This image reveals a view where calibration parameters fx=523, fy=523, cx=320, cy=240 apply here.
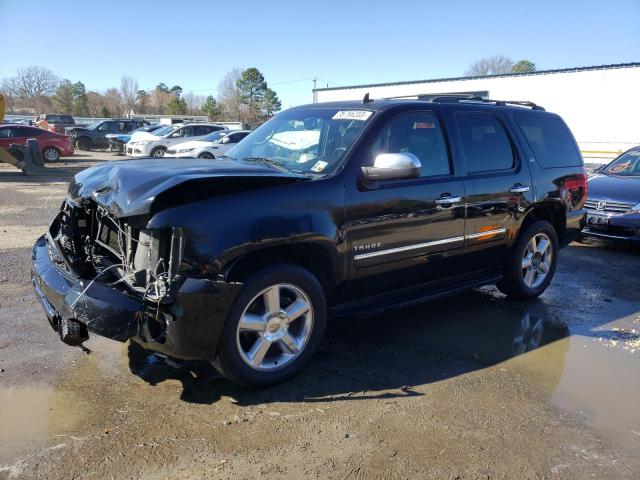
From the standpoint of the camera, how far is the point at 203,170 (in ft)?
11.4

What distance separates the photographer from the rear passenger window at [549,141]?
5.42 m

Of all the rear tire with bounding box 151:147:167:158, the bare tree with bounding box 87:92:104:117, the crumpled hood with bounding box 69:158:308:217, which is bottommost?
the rear tire with bounding box 151:147:167:158

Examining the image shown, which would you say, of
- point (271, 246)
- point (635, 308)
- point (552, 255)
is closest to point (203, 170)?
point (271, 246)

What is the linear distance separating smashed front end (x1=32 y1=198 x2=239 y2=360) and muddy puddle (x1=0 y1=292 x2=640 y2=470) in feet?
0.99

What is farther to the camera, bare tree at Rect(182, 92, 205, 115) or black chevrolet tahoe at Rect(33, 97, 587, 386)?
bare tree at Rect(182, 92, 205, 115)

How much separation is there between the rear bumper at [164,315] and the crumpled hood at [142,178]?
51 cm

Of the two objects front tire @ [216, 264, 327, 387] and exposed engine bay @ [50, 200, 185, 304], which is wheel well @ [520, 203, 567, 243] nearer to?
front tire @ [216, 264, 327, 387]

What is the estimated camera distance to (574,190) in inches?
231

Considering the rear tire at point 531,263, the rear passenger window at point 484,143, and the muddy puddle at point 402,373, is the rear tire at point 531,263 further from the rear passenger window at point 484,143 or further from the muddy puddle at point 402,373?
the rear passenger window at point 484,143

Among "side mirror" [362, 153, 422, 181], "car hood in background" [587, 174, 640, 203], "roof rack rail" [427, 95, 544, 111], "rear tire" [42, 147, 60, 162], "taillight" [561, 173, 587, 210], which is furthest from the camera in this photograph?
"rear tire" [42, 147, 60, 162]

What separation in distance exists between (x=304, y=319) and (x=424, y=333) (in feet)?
4.85

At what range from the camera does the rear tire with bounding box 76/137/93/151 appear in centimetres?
3002

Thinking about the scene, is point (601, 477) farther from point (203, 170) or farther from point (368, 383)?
point (203, 170)

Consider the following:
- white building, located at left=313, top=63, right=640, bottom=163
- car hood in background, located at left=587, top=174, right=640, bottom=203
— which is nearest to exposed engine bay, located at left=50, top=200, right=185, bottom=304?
car hood in background, located at left=587, top=174, right=640, bottom=203
